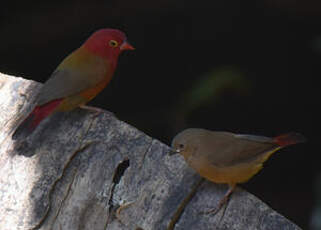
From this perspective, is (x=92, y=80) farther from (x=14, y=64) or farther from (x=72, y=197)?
(x=14, y=64)

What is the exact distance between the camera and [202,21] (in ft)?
18.5

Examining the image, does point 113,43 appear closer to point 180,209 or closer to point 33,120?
point 33,120

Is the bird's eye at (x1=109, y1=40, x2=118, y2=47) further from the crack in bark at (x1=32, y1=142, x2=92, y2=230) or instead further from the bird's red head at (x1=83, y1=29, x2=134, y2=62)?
the crack in bark at (x1=32, y1=142, x2=92, y2=230)

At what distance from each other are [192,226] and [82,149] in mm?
663

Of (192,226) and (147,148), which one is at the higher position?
(147,148)

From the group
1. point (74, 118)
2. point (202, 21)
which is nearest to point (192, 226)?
point (74, 118)

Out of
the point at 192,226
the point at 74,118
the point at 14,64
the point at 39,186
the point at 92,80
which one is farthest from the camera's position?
the point at 14,64

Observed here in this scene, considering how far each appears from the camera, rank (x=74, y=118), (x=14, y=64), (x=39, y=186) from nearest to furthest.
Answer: (x=39, y=186)
(x=74, y=118)
(x=14, y=64)

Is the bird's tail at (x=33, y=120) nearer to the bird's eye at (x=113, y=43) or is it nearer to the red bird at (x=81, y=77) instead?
the red bird at (x=81, y=77)

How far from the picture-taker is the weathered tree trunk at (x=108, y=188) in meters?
2.82

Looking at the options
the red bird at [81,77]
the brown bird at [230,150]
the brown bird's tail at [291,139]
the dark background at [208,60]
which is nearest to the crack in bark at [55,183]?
the red bird at [81,77]

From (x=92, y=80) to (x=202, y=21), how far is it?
82.5 inches

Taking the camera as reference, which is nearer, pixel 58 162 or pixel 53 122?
pixel 58 162

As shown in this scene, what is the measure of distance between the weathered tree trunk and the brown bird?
Answer: 129 mm
